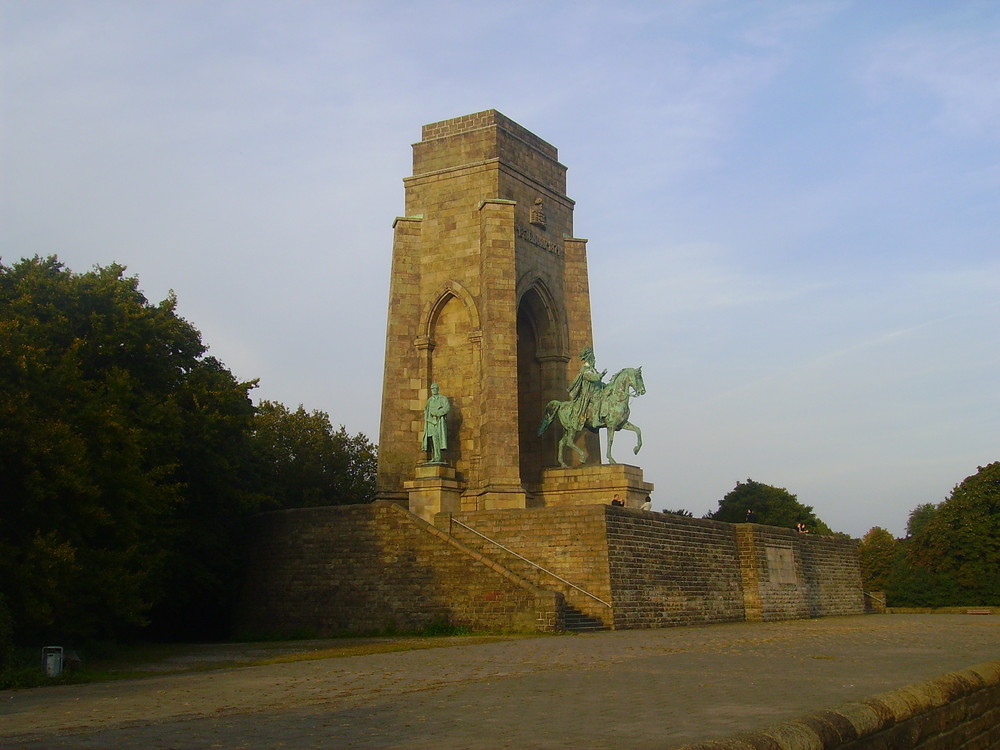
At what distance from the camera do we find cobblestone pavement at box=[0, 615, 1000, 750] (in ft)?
18.8

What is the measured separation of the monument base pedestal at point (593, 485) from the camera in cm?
2481

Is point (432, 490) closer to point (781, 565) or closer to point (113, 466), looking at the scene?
point (781, 565)

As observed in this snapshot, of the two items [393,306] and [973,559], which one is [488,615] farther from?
[973,559]

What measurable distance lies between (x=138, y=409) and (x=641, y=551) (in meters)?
10.7

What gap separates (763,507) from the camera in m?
55.9

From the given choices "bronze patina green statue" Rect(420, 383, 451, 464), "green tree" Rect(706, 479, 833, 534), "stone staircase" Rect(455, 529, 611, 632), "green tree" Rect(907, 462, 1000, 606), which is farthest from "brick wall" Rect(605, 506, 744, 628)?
"green tree" Rect(706, 479, 833, 534)

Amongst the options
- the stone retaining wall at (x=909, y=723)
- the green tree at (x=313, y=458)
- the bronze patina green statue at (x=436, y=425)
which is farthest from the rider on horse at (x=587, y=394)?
the stone retaining wall at (x=909, y=723)

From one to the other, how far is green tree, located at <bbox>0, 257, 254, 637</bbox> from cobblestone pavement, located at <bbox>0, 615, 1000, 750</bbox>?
15.7 feet

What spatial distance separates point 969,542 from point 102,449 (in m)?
36.6

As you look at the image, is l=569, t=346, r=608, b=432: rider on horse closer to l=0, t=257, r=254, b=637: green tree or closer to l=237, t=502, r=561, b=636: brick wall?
l=237, t=502, r=561, b=636: brick wall

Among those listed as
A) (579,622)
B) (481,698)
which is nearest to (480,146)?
(579,622)

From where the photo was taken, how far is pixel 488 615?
62.6ft

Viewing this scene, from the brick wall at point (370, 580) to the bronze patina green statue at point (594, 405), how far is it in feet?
20.3

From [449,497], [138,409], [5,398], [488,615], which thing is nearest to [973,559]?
[449,497]
